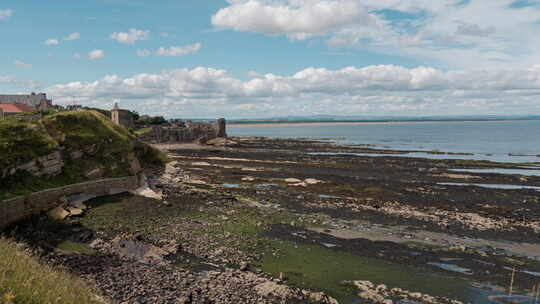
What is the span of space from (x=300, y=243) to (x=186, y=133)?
81.8m

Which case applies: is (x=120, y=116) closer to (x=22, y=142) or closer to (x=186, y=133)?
(x=186, y=133)

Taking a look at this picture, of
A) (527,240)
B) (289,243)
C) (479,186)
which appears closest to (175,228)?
(289,243)

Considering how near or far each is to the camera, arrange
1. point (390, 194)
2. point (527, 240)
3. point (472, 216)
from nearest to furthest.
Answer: point (527, 240) < point (472, 216) < point (390, 194)

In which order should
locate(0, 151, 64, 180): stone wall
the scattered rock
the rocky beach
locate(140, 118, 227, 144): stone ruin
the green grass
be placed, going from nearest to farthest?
the rocky beach
the scattered rock
locate(0, 151, 64, 180): stone wall
the green grass
locate(140, 118, 227, 144): stone ruin

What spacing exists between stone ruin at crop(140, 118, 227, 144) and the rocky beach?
5780cm

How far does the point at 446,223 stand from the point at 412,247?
638cm

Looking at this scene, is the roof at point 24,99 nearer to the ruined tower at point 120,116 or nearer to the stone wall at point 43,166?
the ruined tower at point 120,116

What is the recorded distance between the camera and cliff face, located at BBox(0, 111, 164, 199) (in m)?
23.6

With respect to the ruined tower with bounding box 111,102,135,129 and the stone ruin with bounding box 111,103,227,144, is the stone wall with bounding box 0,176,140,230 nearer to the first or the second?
the ruined tower with bounding box 111,102,135,129

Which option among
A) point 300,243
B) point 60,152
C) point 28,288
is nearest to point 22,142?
point 60,152

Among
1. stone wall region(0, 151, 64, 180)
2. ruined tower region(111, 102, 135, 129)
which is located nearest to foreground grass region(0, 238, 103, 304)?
stone wall region(0, 151, 64, 180)

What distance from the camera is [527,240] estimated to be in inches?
856

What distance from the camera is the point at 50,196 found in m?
24.3

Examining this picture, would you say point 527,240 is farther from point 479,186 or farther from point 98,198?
point 98,198
